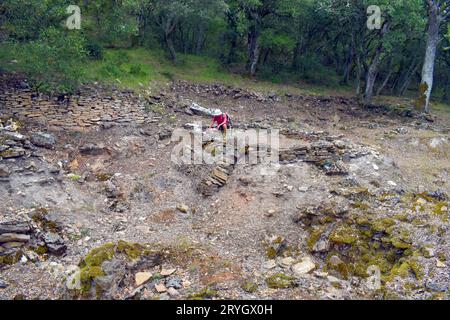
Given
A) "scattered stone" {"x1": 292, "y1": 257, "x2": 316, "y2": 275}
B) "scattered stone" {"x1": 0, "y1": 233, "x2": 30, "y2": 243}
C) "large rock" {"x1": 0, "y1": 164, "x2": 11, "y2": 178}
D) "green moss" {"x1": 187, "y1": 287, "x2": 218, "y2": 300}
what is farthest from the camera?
"large rock" {"x1": 0, "y1": 164, "x2": 11, "y2": 178}

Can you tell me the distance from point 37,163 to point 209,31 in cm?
1519

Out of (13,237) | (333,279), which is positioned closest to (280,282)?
(333,279)

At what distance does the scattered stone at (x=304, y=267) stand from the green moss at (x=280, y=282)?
444 millimetres

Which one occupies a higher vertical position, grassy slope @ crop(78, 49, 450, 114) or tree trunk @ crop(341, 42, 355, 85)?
tree trunk @ crop(341, 42, 355, 85)

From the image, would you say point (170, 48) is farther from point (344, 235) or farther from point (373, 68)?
point (344, 235)

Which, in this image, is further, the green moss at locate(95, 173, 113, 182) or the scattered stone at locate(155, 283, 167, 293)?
the green moss at locate(95, 173, 113, 182)

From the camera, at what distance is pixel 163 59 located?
21.5 meters

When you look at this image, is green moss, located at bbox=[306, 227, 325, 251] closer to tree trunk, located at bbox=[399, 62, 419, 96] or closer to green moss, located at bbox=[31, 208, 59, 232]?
green moss, located at bbox=[31, 208, 59, 232]

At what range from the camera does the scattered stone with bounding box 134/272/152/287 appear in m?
8.51

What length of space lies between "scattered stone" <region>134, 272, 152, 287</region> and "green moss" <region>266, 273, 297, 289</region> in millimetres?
2405

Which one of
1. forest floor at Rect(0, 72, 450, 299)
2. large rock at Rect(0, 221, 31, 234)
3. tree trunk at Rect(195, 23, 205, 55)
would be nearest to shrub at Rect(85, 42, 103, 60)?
forest floor at Rect(0, 72, 450, 299)

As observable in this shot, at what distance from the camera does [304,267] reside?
30.1ft

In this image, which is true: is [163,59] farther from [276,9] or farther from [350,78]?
[350,78]

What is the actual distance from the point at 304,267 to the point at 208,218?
3231 millimetres
